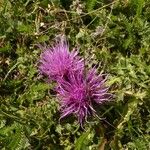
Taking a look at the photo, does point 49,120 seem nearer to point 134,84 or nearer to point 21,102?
point 21,102

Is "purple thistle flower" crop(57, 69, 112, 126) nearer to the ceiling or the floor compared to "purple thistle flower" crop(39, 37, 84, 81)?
nearer to the floor

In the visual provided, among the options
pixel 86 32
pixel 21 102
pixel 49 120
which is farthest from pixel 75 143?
pixel 86 32

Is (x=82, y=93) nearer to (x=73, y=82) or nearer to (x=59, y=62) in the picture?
(x=73, y=82)

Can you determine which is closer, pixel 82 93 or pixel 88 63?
pixel 82 93

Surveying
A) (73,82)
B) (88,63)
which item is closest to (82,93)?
(73,82)
